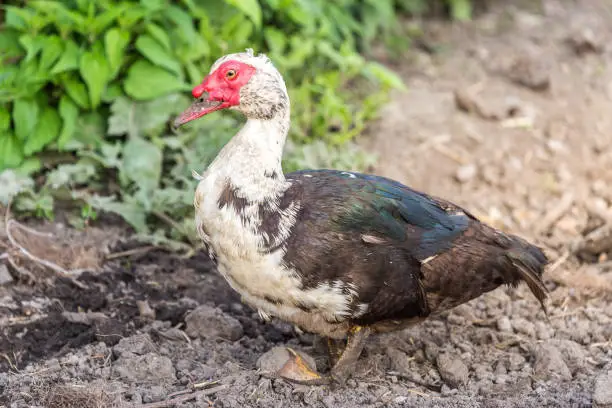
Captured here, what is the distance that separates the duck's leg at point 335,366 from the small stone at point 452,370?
38cm

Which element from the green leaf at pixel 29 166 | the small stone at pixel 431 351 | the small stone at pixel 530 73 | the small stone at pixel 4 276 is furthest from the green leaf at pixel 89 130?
the small stone at pixel 530 73

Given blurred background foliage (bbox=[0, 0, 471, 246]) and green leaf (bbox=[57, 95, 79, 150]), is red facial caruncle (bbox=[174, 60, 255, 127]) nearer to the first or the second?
blurred background foliage (bbox=[0, 0, 471, 246])

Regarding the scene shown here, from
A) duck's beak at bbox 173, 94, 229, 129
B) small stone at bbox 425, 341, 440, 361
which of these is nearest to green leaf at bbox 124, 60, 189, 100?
duck's beak at bbox 173, 94, 229, 129

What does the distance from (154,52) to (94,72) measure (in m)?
0.38

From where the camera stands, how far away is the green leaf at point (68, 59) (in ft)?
16.6

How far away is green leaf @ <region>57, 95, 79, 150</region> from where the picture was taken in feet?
17.2

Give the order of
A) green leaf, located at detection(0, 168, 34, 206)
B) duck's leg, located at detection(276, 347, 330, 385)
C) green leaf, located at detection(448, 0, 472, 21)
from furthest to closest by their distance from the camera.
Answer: green leaf, located at detection(448, 0, 472, 21)
green leaf, located at detection(0, 168, 34, 206)
duck's leg, located at detection(276, 347, 330, 385)

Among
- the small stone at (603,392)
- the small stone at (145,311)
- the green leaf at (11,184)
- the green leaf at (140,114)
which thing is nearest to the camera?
the small stone at (603,392)

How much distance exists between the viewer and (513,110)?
6.77 m

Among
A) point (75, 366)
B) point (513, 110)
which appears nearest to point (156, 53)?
point (75, 366)

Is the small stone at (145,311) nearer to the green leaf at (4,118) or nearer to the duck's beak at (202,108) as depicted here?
the duck's beak at (202,108)

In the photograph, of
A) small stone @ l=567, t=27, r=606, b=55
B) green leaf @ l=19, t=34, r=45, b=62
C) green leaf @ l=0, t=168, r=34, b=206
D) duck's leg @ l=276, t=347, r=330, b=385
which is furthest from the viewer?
small stone @ l=567, t=27, r=606, b=55

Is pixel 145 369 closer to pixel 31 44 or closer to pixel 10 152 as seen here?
pixel 10 152

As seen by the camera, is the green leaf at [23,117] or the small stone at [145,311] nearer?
the small stone at [145,311]
